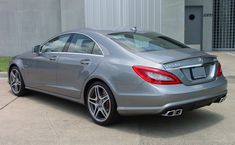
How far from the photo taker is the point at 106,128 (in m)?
5.72

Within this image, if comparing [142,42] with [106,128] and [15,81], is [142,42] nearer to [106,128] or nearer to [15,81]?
[106,128]

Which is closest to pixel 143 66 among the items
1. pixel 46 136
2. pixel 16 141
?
pixel 46 136

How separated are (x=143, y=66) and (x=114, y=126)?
116 centimetres

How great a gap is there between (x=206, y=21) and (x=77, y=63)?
12.6 m

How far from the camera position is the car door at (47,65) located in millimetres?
6848

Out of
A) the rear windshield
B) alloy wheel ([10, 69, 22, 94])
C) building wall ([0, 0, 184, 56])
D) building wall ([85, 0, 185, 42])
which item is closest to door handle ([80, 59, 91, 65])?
the rear windshield

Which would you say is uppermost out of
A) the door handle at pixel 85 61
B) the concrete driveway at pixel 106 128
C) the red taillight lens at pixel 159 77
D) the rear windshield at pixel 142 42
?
the rear windshield at pixel 142 42

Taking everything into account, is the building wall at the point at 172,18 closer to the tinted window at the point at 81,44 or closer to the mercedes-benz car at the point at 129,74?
the mercedes-benz car at the point at 129,74

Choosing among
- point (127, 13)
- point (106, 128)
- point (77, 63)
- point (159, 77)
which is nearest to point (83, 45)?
point (77, 63)

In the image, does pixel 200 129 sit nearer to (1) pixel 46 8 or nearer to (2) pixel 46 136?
(2) pixel 46 136

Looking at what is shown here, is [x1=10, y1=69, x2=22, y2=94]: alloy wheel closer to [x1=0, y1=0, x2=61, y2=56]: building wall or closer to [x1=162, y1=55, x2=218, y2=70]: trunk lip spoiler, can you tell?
[x1=162, y1=55, x2=218, y2=70]: trunk lip spoiler

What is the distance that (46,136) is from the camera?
5.38m

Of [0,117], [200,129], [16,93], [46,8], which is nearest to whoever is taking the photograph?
[200,129]

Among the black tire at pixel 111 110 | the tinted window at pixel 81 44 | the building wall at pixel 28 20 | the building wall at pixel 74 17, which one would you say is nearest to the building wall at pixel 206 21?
the building wall at pixel 74 17
